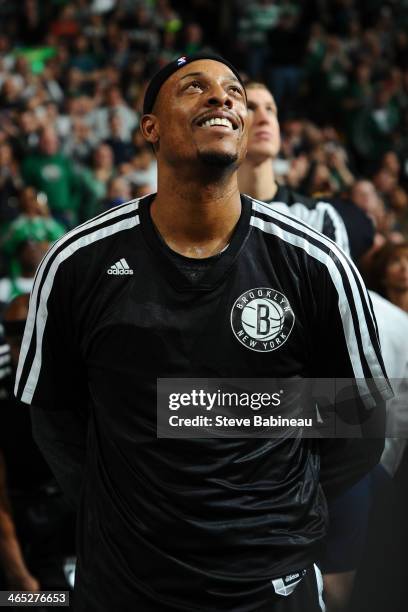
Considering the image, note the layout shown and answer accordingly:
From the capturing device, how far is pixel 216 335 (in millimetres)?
2027

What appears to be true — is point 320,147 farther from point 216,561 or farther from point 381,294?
point 216,561

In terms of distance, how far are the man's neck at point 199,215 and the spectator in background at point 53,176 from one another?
22.3 ft

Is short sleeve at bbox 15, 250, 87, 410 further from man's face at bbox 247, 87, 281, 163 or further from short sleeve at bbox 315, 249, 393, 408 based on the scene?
man's face at bbox 247, 87, 281, 163

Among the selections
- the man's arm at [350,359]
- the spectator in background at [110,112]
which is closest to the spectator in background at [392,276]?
the man's arm at [350,359]

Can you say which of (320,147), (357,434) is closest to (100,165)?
(320,147)

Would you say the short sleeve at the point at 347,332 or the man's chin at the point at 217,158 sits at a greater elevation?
the man's chin at the point at 217,158

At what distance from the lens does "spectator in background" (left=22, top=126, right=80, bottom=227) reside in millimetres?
8969

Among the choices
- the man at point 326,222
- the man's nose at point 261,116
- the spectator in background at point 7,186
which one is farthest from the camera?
the spectator in background at point 7,186

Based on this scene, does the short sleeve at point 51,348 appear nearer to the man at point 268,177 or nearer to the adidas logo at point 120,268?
the adidas logo at point 120,268

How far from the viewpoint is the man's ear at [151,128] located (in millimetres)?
2223

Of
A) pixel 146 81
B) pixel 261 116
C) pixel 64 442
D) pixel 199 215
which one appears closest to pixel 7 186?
pixel 146 81

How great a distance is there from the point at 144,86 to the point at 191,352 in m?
10.0

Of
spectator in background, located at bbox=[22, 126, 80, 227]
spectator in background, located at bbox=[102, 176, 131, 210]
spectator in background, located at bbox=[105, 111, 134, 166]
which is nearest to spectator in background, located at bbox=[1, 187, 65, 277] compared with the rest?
spectator in background, located at bbox=[102, 176, 131, 210]

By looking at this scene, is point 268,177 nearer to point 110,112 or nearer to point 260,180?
point 260,180
